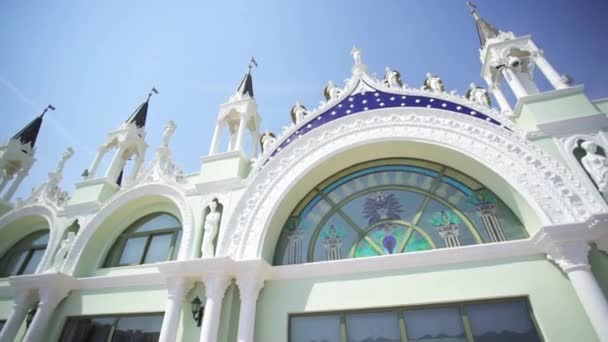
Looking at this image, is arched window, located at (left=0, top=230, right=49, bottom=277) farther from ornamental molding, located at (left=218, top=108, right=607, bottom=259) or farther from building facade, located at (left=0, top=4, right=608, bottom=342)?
ornamental molding, located at (left=218, top=108, right=607, bottom=259)

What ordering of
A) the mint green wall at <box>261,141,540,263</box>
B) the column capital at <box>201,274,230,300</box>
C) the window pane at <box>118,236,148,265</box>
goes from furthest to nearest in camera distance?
the window pane at <box>118,236,148,265</box>
the column capital at <box>201,274,230,300</box>
the mint green wall at <box>261,141,540,263</box>

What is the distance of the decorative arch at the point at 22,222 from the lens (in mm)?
10742

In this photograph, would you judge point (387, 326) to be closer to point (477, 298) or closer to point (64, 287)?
point (477, 298)

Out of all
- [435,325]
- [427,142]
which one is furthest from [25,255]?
[427,142]

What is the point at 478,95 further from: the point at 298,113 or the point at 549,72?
the point at 298,113

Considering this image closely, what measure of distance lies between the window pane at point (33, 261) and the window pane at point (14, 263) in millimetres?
311

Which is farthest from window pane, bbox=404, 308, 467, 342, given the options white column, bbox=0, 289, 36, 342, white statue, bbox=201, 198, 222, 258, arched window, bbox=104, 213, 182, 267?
white column, bbox=0, 289, 36, 342

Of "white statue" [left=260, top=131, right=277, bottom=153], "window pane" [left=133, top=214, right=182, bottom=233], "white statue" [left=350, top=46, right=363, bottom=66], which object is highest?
"white statue" [left=350, top=46, right=363, bottom=66]

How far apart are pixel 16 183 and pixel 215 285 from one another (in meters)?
12.5

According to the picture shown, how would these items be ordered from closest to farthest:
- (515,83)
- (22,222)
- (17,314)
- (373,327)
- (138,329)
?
(373,327)
(138,329)
(515,83)
(17,314)
(22,222)

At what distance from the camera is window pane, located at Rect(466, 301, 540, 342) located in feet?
17.3

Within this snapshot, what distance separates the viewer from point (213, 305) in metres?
6.39

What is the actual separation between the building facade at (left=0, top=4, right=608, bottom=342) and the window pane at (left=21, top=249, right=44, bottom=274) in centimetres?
73

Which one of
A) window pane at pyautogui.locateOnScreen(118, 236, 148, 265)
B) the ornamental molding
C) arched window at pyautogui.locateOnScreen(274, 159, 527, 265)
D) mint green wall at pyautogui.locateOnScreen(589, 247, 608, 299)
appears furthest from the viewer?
window pane at pyautogui.locateOnScreen(118, 236, 148, 265)
